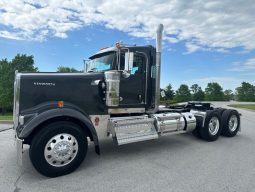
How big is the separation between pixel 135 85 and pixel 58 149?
246 centimetres

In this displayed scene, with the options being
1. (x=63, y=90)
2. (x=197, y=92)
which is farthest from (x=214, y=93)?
(x=63, y=90)

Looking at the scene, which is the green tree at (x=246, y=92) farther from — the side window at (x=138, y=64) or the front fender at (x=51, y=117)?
the front fender at (x=51, y=117)

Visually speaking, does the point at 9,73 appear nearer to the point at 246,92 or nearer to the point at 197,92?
the point at 197,92

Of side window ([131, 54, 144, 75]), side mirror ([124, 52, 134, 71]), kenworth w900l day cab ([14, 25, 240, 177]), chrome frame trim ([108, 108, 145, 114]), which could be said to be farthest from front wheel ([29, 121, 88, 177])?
side window ([131, 54, 144, 75])

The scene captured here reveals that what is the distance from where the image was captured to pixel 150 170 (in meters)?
4.72

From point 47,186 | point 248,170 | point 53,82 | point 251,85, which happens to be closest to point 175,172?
point 248,170

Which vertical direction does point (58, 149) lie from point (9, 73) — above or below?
below

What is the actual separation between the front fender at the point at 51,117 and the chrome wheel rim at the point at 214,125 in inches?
163

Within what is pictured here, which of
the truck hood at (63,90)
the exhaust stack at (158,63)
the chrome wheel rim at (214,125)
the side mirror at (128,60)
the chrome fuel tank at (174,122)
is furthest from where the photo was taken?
the chrome wheel rim at (214,125)

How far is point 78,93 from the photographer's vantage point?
513 cm

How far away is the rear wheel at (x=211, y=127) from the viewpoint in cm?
720

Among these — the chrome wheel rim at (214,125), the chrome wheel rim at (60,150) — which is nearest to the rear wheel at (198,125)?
the chrome wheel rim at (214,125)

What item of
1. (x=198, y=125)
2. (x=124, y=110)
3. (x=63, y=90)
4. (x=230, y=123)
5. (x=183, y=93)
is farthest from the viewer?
(x=183, y=93)

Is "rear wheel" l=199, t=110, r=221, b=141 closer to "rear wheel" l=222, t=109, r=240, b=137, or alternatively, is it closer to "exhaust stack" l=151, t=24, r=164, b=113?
"rear wheel" l=222, t=109, r=240, b=137
